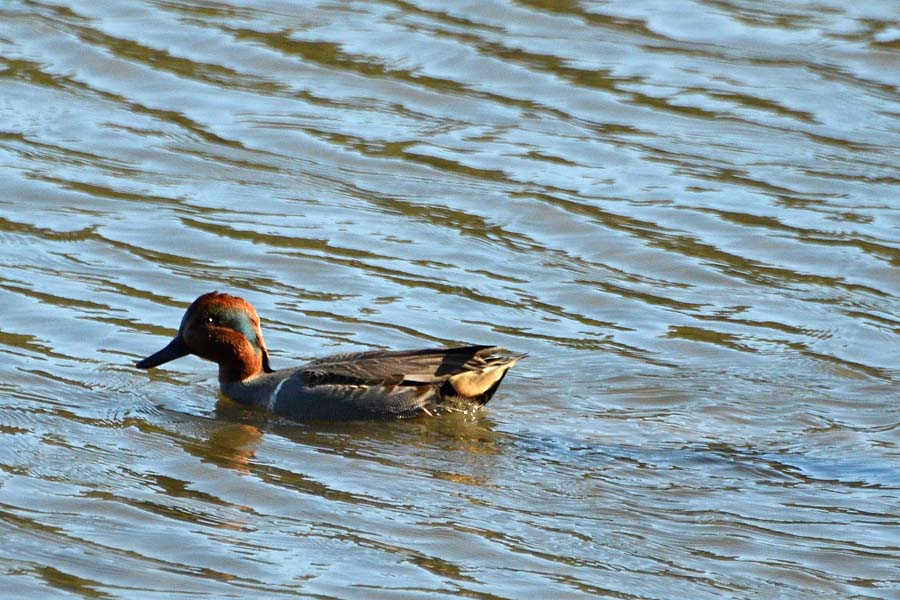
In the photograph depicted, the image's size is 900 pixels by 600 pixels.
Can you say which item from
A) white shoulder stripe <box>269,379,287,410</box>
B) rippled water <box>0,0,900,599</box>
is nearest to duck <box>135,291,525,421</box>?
white shoulder stripe <box>269,379,287,410</box>

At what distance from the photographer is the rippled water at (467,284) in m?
7.00

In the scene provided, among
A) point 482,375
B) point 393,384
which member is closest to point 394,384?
point 393,384

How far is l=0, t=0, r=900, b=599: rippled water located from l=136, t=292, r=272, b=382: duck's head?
0.21 metres

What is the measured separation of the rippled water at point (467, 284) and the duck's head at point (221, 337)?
212mm

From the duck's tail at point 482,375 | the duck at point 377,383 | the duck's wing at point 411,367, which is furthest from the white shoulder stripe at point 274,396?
the duck's tail at point 482,375

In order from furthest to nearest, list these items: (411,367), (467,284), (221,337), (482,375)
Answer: (467,284) < (221,337) < (411,367) < (482,375)

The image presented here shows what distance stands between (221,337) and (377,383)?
0.91m

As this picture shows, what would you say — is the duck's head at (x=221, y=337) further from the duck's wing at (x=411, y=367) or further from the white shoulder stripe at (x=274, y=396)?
the duck's wing at (x=411, y=367)

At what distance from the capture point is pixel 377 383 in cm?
877

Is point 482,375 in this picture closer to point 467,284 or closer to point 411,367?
point 411,367

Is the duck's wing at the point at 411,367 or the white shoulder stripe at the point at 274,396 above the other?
the duck's wing at the point at 411,367

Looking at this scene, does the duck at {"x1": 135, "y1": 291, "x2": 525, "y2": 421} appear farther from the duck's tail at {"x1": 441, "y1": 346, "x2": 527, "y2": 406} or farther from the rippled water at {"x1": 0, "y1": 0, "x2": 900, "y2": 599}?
the rippled water at {"x1": 0, "y1": 0, "x2": 900, "y2": 599}

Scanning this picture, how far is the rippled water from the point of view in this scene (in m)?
7.00

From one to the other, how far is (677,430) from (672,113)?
4890 mm
